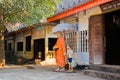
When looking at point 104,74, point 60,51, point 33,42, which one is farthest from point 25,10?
point 33,42

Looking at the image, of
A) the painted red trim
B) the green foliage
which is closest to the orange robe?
the painted red trim

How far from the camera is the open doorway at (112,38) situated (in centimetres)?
1305

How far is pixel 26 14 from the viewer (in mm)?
15867

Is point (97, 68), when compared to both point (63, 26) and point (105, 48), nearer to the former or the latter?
point (105, 48)

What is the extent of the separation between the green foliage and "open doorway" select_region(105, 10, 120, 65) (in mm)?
4355

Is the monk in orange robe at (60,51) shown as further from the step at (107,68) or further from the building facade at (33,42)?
the building facade at (33,42)

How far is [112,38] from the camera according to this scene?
13273mm

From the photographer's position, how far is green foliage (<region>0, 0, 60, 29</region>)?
48.5ft

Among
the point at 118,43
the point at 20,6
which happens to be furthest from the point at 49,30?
the point at 118,43

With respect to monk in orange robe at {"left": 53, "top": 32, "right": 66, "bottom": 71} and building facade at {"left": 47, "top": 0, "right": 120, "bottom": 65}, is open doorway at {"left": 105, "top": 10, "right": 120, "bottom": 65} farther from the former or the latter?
monk in orange robe at {"left": 53, "top": 32, "right": 66, "bottom": 71}

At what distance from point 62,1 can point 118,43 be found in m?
4.71

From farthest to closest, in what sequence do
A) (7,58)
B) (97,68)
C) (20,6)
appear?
(7,58) < (20,6) < (97,68)

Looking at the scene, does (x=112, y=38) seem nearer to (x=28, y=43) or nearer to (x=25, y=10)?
(x=25, y=10)

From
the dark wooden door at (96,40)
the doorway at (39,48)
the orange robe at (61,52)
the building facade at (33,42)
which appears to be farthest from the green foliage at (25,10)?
the doorway at (39,48)
